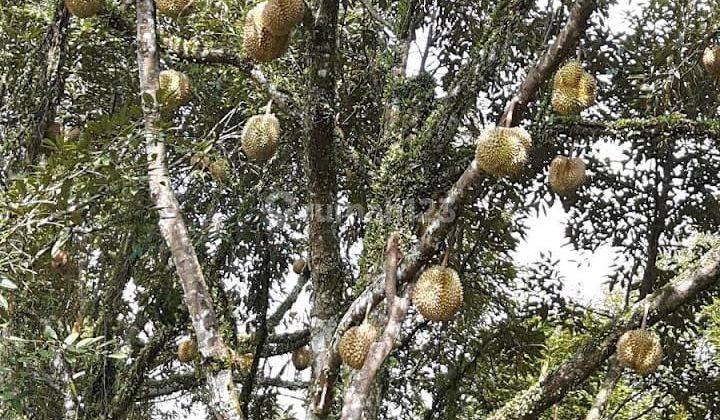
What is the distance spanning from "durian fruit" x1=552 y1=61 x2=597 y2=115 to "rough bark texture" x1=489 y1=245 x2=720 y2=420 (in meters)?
0.72

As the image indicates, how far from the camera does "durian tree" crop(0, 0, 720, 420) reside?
8.53 feet

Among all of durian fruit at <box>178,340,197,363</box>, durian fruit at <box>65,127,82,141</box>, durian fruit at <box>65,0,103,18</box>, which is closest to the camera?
durian fruit at <box>65,0,103,18</box>

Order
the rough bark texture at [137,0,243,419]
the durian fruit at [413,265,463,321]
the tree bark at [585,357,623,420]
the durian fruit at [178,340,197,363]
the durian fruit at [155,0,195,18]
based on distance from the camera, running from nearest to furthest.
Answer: the rough bark texture at [137,0,243,419] < the durian fruit at [413,265,463,321] < the tree bark at [585,357,623,420] < the durian fruit at [155,0,195,18] < the durian fruit at [178,340,197,363]

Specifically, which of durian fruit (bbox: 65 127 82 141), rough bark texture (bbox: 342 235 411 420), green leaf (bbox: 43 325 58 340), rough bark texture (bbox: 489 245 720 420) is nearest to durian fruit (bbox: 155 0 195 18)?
durian fruit (bbox: 65 127 82 141)

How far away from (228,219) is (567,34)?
253cm

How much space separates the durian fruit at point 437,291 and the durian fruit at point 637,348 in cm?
73

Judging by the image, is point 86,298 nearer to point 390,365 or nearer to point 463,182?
point 390,365

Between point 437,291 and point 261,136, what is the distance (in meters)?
1.02

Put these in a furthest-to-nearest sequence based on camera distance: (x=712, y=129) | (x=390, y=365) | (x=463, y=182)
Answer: (x=390, y=365)
(x=712, y=129)
(x=463, y=182)

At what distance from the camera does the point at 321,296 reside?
10.3 feet

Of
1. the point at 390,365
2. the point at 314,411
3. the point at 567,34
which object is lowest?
the point at 314,411

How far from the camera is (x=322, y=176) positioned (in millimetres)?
3119

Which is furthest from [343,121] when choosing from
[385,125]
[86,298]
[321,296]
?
[86,298]

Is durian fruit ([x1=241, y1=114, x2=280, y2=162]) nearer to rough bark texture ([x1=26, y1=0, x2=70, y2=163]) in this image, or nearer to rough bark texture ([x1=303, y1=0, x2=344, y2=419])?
rough bark texture ([x1=303, y1=0, x2=344, y2=419])
